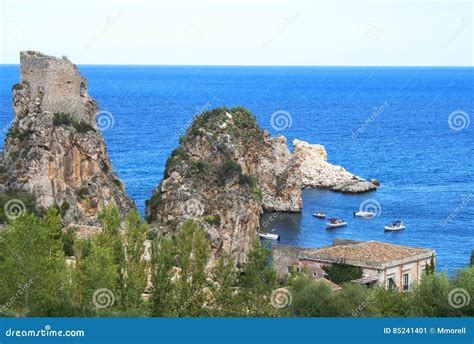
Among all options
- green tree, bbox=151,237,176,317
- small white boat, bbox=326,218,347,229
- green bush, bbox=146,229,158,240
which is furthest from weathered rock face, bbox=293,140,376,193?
green tree, bbox=151,237,176,317

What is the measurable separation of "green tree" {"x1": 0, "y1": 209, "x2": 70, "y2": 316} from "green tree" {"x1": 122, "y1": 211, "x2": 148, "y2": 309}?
6.54ft

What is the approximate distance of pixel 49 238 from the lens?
32.2m

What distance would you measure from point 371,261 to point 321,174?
58.0 metres

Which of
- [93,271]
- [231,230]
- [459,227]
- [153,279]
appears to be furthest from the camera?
[459,227]

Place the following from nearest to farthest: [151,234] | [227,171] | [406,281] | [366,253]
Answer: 1. [406,281]
2. [366,253]
3. [151,234]
4. [227,171]

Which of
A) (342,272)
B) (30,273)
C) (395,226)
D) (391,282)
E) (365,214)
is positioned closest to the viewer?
→ (30,273)

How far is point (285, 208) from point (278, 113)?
90360 mm

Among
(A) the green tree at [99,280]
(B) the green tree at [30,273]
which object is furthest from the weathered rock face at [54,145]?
(A) the green tree at [99,280]

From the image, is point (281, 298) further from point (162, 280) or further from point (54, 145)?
point (54, 145)

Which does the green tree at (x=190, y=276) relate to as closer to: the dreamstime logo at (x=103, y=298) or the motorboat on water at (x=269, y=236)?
the dreamstime logo at (x=103, y=298)

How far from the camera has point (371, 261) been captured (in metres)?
41.9

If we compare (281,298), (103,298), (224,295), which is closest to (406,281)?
(281,298)

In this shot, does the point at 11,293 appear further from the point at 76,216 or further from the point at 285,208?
the point at 285,208

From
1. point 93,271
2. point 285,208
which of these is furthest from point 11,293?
point 285,208
